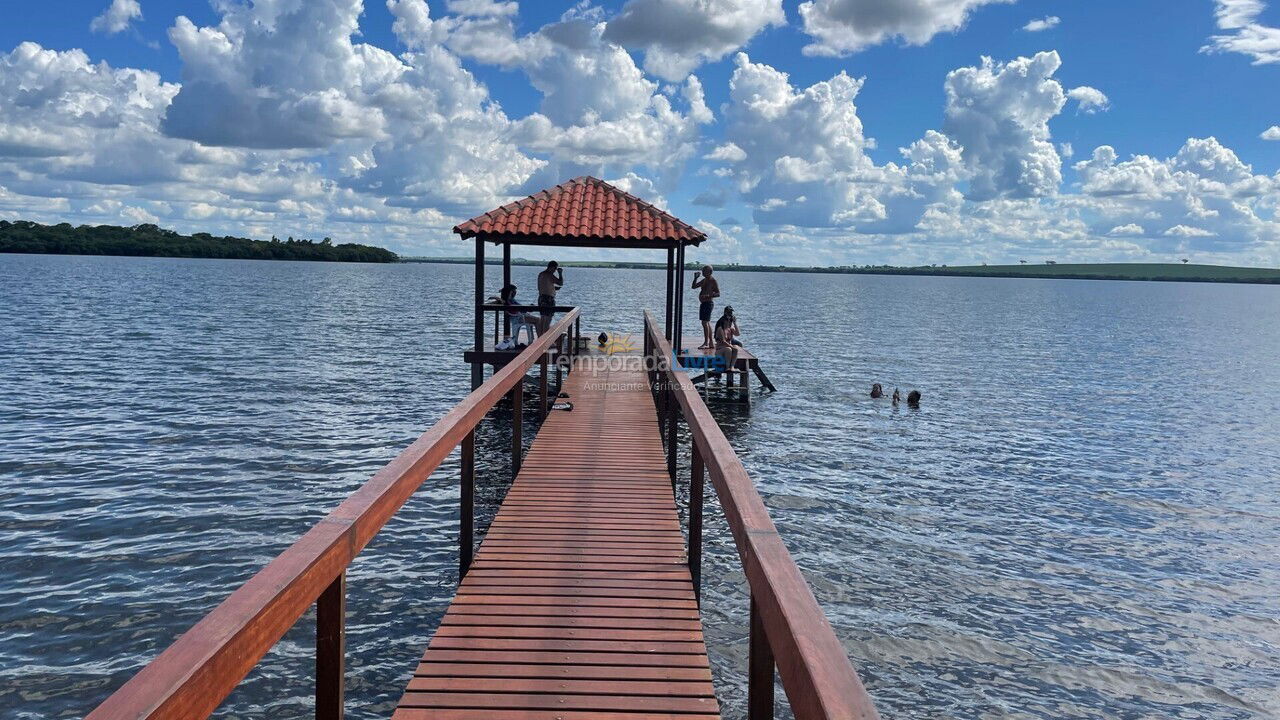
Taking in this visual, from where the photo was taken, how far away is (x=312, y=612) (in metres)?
8.01

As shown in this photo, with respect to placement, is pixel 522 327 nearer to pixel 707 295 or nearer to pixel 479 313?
pixel 479 313

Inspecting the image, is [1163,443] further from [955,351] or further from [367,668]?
[955,351]

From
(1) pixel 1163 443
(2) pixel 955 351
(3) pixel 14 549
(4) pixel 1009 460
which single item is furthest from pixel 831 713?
(2) pixel 955 351

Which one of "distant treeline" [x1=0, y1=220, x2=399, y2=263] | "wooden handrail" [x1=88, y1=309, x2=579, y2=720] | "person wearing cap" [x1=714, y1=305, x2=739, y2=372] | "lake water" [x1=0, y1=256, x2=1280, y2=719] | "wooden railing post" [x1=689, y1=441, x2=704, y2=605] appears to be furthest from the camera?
"distant treeline" [x1=0, y1=220, x2=399, y2=263]

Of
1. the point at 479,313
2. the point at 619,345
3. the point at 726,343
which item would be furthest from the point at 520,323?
the point at 619,345

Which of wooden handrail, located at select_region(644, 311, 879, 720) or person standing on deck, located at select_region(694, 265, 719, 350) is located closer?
wooden handrail, located at select_region(644, 311, 879, 720)

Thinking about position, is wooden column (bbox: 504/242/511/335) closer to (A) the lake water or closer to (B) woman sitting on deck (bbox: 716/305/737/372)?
(A) the lake water

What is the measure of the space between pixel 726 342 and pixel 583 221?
5750 mm

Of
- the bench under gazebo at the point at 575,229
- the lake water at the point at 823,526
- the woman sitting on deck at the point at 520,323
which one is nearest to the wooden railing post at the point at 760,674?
the lake water at the point at 823,526

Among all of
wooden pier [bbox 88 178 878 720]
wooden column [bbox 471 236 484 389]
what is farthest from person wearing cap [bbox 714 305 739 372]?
wooden pier [bbox 88 178 878 720]

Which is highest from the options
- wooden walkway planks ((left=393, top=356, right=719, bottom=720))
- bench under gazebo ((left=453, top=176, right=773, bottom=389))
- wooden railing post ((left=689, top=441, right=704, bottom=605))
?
bench under gazebo ((left=453, top=176, right=773, bottom=389))

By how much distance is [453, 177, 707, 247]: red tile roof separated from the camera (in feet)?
51.0

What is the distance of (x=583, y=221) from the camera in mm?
16062

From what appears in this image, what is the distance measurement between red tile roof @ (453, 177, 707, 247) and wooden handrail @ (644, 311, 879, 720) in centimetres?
1192
